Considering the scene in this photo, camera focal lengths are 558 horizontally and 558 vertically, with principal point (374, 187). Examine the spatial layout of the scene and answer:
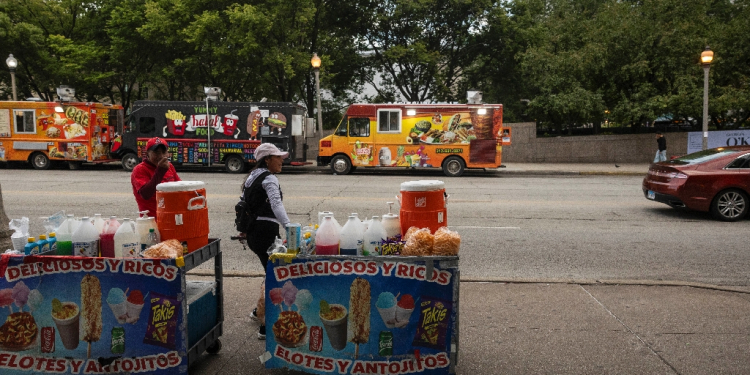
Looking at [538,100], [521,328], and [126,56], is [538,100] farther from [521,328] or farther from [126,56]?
[521,328]

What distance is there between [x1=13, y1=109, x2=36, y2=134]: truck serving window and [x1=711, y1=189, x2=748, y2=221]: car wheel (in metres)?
23.0

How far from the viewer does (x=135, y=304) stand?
149 inches

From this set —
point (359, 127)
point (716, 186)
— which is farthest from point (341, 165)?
point (716, 186)

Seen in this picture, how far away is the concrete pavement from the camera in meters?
4.21

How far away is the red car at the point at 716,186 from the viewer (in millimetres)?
10562

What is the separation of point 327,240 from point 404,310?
2.40 ft

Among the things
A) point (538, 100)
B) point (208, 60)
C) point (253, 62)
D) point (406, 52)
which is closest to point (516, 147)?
point (538, 100)

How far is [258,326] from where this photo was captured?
A: 197 inches

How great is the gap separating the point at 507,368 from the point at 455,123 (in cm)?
1732

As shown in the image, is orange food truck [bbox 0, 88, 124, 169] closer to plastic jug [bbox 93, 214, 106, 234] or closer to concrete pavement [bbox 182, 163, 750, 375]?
concrete pavement [bbox 182, 163, 750, 375]

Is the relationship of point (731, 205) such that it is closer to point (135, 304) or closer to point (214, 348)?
point (214, 348)

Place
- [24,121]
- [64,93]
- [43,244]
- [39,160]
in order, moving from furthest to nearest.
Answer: [39,160] < [24,121] < [64,93] < [43,244]

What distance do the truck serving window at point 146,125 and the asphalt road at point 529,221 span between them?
136 inches

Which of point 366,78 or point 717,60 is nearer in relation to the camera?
point 717,60
